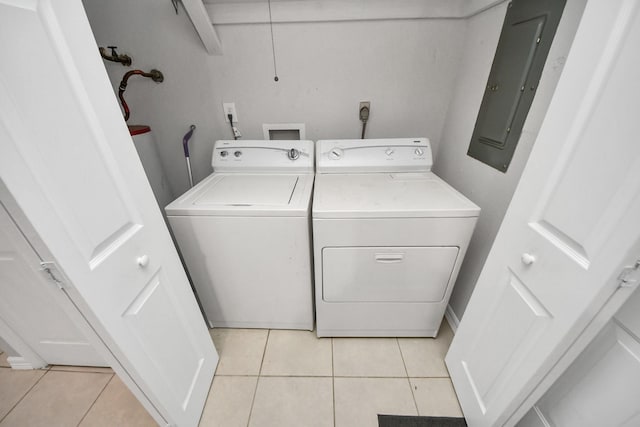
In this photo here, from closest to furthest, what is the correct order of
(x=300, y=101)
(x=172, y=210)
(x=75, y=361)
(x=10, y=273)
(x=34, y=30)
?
(x=34, y=30), (x=10, y=273), (x=172, y=210), (x=75, y=361), (x=300, y=101)

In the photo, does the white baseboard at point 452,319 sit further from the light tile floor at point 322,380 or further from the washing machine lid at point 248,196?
the washing machine lid at point 248,196

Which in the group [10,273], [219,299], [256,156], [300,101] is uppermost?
[300,101]

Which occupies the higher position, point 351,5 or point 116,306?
point 351,5

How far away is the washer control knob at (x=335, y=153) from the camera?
1594 millimetres

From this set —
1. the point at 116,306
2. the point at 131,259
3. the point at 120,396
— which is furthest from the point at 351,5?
the point at 120,396

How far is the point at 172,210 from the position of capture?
3.82ft

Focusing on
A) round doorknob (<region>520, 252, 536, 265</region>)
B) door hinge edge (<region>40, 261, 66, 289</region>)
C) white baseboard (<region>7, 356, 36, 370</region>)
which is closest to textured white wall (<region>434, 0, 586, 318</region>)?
round doorknob (<region>520, 252, 536, 265</region>)

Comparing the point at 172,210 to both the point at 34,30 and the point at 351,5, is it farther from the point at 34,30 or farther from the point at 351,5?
the point at 351,5

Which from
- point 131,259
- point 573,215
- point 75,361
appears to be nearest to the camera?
point 573,215

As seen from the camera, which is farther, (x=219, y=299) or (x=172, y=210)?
(x=219, y=299)

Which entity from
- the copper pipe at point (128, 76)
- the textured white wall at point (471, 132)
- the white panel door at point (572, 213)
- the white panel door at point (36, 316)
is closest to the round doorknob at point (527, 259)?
the white panel door at point (572, 213)

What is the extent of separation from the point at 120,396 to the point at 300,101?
6.94 ft

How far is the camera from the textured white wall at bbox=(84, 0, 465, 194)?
1532 millimetres

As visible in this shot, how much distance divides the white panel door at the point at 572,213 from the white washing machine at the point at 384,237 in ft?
0.91
